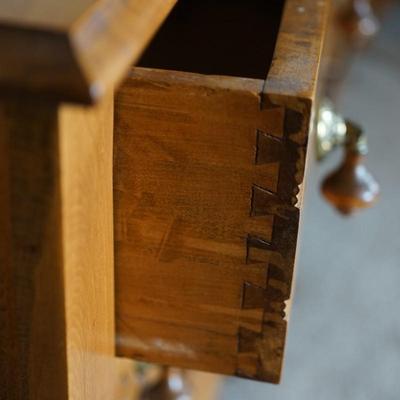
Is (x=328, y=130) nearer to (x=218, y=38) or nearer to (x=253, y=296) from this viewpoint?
(x=218, y=38)

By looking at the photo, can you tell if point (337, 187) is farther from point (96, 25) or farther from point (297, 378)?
point (297, 378)

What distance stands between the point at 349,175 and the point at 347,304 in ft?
3.04

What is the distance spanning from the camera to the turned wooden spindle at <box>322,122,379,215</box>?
83 cm

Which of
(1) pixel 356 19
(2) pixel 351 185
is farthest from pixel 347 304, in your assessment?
(2) pixel 351 185

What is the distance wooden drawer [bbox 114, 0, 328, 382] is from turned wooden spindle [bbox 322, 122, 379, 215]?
25 cm

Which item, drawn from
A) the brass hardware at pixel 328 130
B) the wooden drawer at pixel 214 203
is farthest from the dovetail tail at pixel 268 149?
the brass hardware at pixel 328 130

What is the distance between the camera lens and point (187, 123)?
0.44 m

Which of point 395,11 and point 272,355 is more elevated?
point 272,355

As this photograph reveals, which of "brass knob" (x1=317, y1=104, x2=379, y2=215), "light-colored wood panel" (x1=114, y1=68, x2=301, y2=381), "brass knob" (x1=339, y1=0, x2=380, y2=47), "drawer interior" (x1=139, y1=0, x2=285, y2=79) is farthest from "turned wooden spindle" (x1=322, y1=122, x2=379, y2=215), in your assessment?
"brass knob" (x1=339, y1=0, x2=380, y2=47)

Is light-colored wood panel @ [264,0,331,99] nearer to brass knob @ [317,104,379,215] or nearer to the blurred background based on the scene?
brass knob @ [317,104,379,215]

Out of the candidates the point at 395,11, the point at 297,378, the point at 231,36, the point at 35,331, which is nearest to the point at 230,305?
the point at 35,331

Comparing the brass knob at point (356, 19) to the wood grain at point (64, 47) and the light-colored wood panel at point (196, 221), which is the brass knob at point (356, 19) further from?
the wood grain at point (64, 47)

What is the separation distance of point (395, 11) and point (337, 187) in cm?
262

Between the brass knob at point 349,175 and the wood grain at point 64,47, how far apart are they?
1.64 ft
